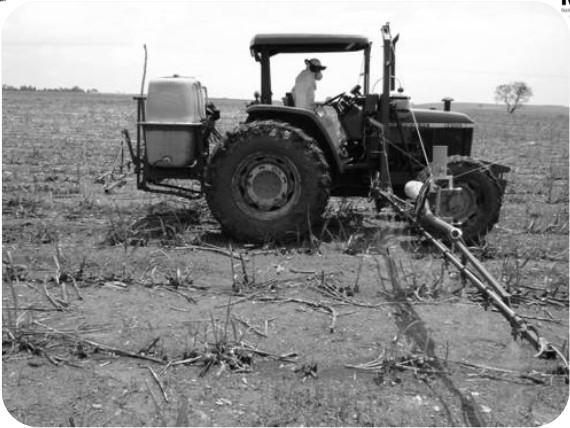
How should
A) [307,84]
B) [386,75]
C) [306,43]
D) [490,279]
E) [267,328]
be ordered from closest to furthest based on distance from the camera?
[490,279] → [267,328] → [306,43] → [386,75] → [307,84]

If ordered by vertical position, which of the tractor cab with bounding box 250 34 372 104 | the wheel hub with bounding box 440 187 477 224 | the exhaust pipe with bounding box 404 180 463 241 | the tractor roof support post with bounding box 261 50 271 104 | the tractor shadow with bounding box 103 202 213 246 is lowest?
the tractor shadow with bounding box 103 202 213 246

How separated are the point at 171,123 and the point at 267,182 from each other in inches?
48.4

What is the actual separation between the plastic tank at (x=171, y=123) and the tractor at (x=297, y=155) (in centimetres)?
1

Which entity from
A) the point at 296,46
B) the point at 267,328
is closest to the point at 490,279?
the point at 267,328

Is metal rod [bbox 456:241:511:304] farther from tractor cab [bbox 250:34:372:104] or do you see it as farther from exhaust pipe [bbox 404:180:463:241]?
tractor cab [bbox 250:34:372:104]

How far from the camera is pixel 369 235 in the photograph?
5965 millimetres

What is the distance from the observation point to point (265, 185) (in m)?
5.63

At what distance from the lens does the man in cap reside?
5.78 m

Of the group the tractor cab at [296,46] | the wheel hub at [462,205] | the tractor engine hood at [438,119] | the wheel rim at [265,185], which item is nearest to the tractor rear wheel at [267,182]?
the wheel rim at [265,185]

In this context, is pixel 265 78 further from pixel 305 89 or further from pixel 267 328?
pixel 267 328

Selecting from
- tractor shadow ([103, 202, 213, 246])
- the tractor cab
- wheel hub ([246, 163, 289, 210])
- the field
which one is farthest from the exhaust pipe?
tractor shadow ([103, 202, 213, 246])

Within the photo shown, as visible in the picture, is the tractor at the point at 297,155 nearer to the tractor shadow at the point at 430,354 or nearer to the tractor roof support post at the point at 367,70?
the tractor roof support post at the point at 367,70

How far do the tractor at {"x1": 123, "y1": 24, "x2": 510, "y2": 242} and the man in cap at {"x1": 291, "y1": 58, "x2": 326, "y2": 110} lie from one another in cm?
13

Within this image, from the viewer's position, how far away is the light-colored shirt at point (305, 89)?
5785 mm
